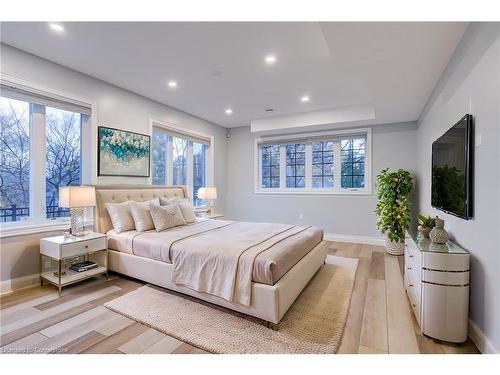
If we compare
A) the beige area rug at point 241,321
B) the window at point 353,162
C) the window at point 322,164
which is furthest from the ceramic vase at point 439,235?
the window at point 322,164

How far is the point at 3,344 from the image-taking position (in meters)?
1.82

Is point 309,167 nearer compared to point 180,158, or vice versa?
point 180,158

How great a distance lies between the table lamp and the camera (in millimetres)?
2795

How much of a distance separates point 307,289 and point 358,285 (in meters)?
0.65

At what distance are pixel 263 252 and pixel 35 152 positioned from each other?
114 inches

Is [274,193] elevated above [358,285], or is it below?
above

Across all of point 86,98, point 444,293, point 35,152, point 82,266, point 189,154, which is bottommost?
point 82,266

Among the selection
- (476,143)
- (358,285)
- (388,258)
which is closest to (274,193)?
(388,258)

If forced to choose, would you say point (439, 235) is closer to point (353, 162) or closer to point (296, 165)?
point (353, 162)

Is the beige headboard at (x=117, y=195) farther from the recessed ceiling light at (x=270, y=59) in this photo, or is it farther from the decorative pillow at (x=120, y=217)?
the recessed ceiling light at (x=270, y=59)

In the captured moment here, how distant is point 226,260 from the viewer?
2266mm

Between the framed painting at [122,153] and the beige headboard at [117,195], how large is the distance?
24 centimetres

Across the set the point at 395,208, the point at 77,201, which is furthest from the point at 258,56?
the point at 395,208
